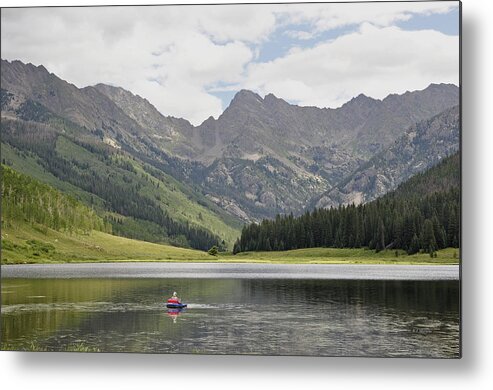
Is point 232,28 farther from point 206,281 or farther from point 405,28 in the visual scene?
point 206,281

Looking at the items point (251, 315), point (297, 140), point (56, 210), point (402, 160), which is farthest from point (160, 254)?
point (251, 315)

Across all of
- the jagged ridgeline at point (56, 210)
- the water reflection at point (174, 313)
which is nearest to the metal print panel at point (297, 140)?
the water reflection at point (174, 313)

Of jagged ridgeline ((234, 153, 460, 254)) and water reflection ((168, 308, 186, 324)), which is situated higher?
jagged ridgeline ((234, 153, 460, 254))

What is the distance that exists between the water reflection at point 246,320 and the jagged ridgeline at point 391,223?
4.66 feet

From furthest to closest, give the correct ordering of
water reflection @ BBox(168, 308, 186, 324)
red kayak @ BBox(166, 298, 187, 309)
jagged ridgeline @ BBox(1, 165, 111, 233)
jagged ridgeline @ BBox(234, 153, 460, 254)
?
jagged ridgeline @ BBox(1, 165, 111, 233)
red kayak @ BBox(166, 298, 187, 309)
water reflection @ BBox(168, 308, 186, 324)
jagged ridgeline @ BBox(234, 153, 460, 254)

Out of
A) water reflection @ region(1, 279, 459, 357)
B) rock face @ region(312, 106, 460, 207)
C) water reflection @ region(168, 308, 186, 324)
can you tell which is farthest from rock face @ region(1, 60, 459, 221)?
water reflection @ region(168, 308, 186, 324)

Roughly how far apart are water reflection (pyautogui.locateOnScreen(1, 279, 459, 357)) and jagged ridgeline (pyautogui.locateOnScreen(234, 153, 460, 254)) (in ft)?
4.66

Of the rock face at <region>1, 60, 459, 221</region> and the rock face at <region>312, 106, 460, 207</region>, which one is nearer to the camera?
the rock face at <region>312, 106, 460, 207</region>

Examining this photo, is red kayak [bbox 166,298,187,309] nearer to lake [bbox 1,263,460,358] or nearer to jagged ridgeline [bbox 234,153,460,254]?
lake [bbox 1,263,460,358]

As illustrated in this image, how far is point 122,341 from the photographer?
16.2 meters

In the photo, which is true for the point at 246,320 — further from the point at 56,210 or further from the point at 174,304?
the point at 56,210

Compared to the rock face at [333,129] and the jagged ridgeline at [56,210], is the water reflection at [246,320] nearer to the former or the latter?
the rock face at [333,129]

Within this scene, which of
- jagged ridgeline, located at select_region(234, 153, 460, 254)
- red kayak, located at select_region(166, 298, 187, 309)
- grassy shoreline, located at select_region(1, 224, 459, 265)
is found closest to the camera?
jagged ridgeline, located at select_region(234, 153, 460, 254)

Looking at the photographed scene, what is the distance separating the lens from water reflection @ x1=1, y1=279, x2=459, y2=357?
1549 cm
